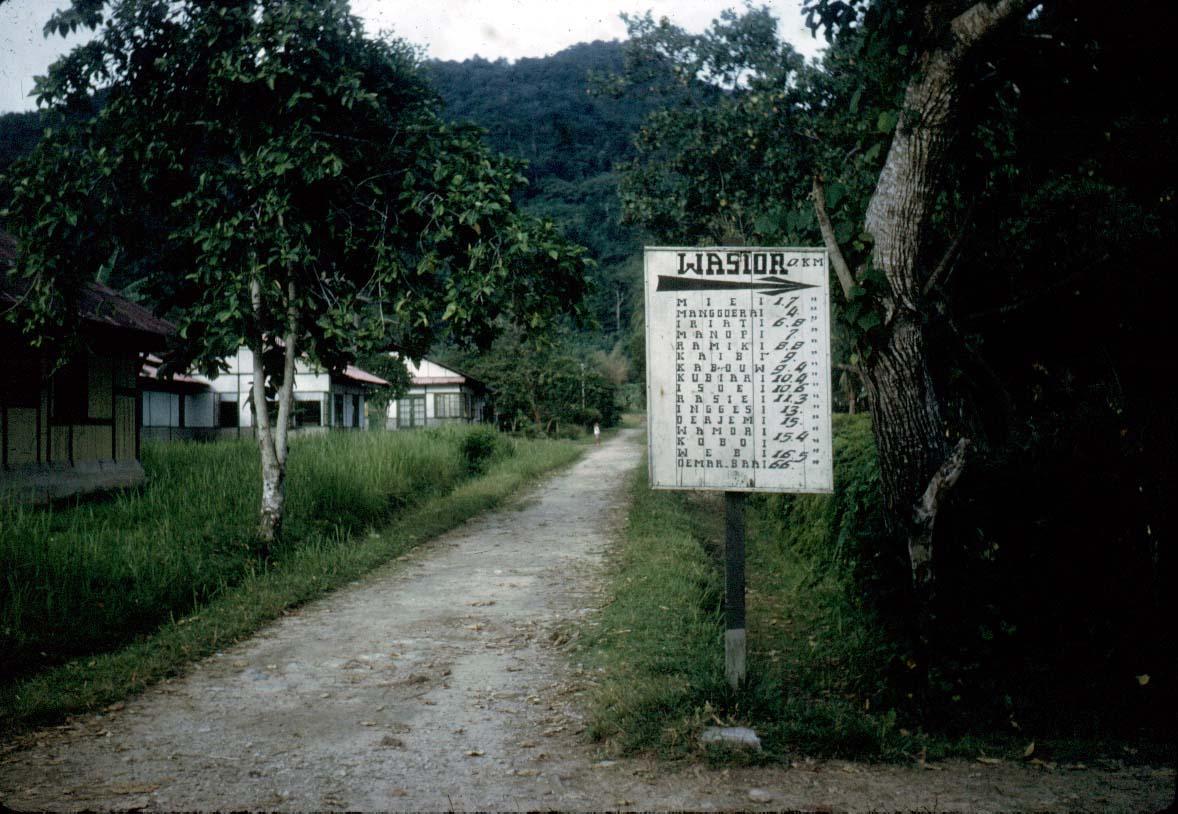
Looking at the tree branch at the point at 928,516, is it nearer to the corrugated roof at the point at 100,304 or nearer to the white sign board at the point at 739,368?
the white sign board at the point at 739,368

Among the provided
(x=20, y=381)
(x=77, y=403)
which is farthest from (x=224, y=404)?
(x=20, y=381)

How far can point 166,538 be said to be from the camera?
9078 millimetres

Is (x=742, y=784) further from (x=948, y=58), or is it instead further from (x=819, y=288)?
(x=948, y=58)

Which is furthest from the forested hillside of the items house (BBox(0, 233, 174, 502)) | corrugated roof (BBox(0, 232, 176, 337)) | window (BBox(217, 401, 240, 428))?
house (BBox(0, 233, 174, 502))

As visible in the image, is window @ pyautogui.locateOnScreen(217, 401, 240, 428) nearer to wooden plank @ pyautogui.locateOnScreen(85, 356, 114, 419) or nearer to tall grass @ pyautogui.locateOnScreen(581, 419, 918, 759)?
wooden plank @ pyautogui.locateOnScreen(85, 356, 114, 419)

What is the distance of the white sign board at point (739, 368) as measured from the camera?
495 centimetres

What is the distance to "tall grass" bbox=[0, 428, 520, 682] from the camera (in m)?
6.61

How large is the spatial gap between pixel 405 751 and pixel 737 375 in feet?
9.02

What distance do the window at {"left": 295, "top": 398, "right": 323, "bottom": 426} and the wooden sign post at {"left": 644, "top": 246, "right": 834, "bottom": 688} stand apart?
1234 inches

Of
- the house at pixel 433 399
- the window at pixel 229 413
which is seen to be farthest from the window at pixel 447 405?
the window at pixel 229 413

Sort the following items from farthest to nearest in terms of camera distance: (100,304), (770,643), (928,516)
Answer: (100,304), (770,643), (928,516)

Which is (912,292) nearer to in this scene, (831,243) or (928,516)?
(831,243)

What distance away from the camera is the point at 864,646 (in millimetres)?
5555

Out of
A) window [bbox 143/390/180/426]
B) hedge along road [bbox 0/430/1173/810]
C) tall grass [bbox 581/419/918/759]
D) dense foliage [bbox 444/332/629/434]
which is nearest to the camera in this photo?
hedge along road [bbox 0/430/1173/810]
